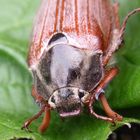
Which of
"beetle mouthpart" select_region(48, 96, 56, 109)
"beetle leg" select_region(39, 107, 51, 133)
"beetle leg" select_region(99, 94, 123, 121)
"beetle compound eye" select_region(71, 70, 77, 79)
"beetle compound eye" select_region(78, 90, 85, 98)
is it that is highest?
"beetle compound eye" select_region(71, 70, 77, 79)

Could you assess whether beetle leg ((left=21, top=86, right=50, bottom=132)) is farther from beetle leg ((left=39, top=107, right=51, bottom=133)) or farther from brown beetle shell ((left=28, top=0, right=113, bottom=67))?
brown beetle shell ((left=28, top=0, right=113, bottom=67))

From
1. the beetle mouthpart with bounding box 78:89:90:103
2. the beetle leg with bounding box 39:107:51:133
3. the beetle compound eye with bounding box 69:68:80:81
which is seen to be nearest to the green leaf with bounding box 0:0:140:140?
the beetle leg with bounding box 39:107:51:133

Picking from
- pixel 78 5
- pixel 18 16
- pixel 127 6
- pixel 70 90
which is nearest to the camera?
pixel 70 90

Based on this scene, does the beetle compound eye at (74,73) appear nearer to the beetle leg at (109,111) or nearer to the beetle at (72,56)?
the beetle at (72,56)

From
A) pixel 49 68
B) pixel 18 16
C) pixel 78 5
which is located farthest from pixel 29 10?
pixel 49 68

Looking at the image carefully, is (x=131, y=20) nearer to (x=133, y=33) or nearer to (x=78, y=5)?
(x=133, y=33)

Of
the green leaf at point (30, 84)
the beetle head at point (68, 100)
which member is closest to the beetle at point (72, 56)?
the beetle head at point (68, 100)
